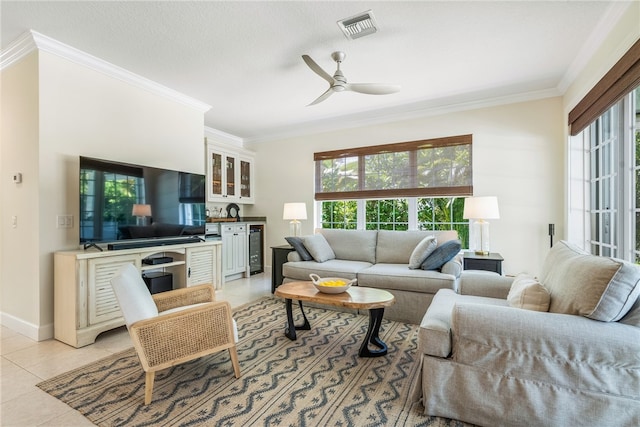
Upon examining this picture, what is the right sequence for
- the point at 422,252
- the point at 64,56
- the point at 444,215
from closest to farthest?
the point at 64,56 < the point at 422,252 < the point at 444,215

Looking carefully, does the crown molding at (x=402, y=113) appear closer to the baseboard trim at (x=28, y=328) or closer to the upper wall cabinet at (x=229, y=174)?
the upper wall cabinet at (x=229, y=174)

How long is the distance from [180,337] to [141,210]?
1.87 meters

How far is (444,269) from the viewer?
3178 millimetres

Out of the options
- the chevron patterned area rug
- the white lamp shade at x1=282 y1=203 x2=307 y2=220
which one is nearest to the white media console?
the chevron patterned area rug

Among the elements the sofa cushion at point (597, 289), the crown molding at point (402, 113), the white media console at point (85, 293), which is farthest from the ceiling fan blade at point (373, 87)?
the white media console at point (85, 293)

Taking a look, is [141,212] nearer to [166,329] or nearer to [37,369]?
[37,369]

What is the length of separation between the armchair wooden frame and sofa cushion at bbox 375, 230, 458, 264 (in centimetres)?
245

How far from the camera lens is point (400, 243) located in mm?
3975

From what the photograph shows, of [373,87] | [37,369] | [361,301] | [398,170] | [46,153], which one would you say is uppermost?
[373,87]

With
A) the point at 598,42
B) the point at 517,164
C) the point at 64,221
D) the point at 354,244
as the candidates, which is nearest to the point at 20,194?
the point at 64,221

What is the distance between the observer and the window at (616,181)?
242cm

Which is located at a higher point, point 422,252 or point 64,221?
point 64,221

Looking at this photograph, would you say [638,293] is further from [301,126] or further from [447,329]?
[301,126]

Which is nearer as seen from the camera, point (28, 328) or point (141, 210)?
point (28, 328)
